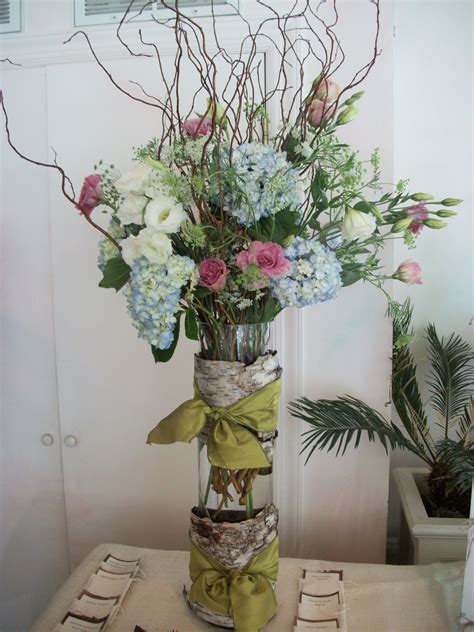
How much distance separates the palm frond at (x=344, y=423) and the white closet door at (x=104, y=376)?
38 centimetres

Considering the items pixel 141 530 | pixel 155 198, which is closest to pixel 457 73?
pixel 155 198

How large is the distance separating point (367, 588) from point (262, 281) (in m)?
0.78

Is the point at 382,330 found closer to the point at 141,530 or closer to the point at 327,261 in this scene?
the point at 327,261

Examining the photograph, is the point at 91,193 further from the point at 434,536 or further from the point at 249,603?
the point at 434,536

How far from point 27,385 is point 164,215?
0.99m

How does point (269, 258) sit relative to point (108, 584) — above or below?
above

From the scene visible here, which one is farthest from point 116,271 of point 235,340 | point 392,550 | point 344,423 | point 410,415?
point 392,550

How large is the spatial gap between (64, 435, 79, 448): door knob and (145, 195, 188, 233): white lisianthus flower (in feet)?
3.18

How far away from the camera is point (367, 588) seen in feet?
4.00

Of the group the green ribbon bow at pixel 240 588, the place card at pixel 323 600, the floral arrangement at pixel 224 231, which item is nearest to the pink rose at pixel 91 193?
the floral arrangement at pixel 224 231

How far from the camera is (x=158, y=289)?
0.90m

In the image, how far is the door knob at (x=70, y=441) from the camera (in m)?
1.63

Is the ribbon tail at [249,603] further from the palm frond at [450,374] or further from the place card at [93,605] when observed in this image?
the palm frond at [450,374]

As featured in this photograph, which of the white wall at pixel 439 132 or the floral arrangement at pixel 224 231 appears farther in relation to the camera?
the white wall at pixel 439 132
